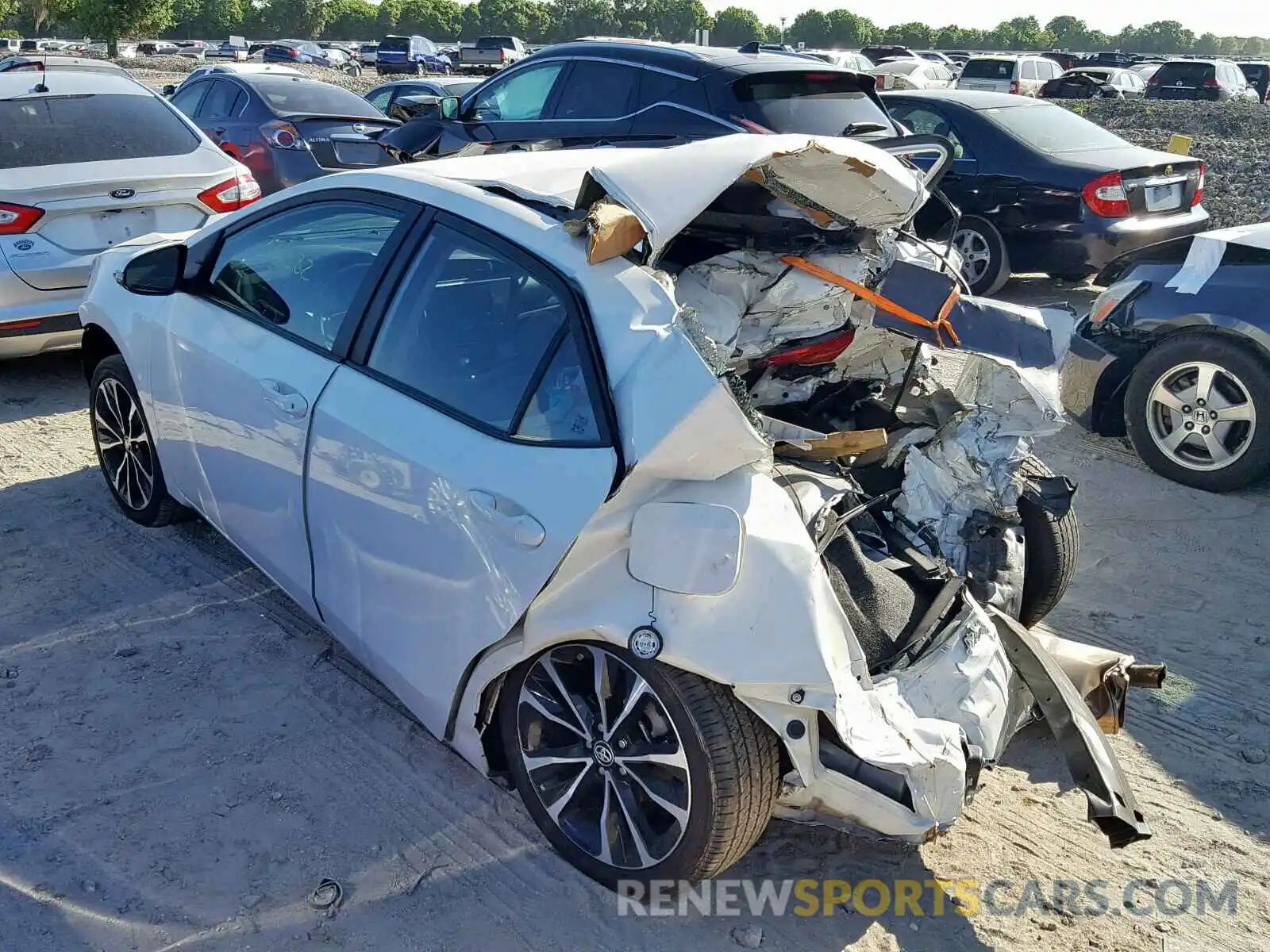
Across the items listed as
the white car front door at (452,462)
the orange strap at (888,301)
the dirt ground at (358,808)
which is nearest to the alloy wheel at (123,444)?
the dirt ground at (358,808)

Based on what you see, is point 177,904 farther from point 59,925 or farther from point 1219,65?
point 1219,65

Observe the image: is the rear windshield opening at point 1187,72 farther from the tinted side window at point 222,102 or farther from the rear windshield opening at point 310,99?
the tinted side window at point 222,102

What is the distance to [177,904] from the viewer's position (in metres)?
2.80

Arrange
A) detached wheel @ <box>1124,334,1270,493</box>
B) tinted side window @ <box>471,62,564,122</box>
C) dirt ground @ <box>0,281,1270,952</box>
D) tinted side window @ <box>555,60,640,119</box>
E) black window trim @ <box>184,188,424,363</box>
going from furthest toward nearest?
tinted side window @ <box>471,62,564,122</box>, tinted side window @ <box>555,60,640,119</box>, detached wheel @ <box>1124,334,1270,493</box>, black window trim @ <box>184,188,424,363</box>, dirt ground @ <box>0,281,1270,952</box>

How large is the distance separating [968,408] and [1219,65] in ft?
93.1

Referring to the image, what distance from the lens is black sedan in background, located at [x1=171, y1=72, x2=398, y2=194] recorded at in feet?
32.9

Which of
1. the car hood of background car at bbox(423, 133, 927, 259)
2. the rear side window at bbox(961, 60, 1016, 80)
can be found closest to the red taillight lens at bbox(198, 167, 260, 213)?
the car hood of background car at bbox(423, 133, 927, 259)

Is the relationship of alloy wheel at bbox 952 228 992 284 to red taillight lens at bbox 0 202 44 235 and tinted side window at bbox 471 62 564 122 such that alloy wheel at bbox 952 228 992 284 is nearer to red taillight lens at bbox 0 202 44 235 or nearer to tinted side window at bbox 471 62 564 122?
tinted side window at bbox 471 62 564 122

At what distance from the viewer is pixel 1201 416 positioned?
5590mm

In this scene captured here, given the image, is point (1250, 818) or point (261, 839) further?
point (1250, 818)

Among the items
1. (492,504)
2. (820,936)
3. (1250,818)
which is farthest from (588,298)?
(1250,818)

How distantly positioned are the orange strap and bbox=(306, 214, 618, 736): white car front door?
3.28 feet

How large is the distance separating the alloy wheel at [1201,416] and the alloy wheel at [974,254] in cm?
351

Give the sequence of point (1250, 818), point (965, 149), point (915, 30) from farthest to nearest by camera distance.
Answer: point (915, 30), point (965, 149), point (1250, 818)
